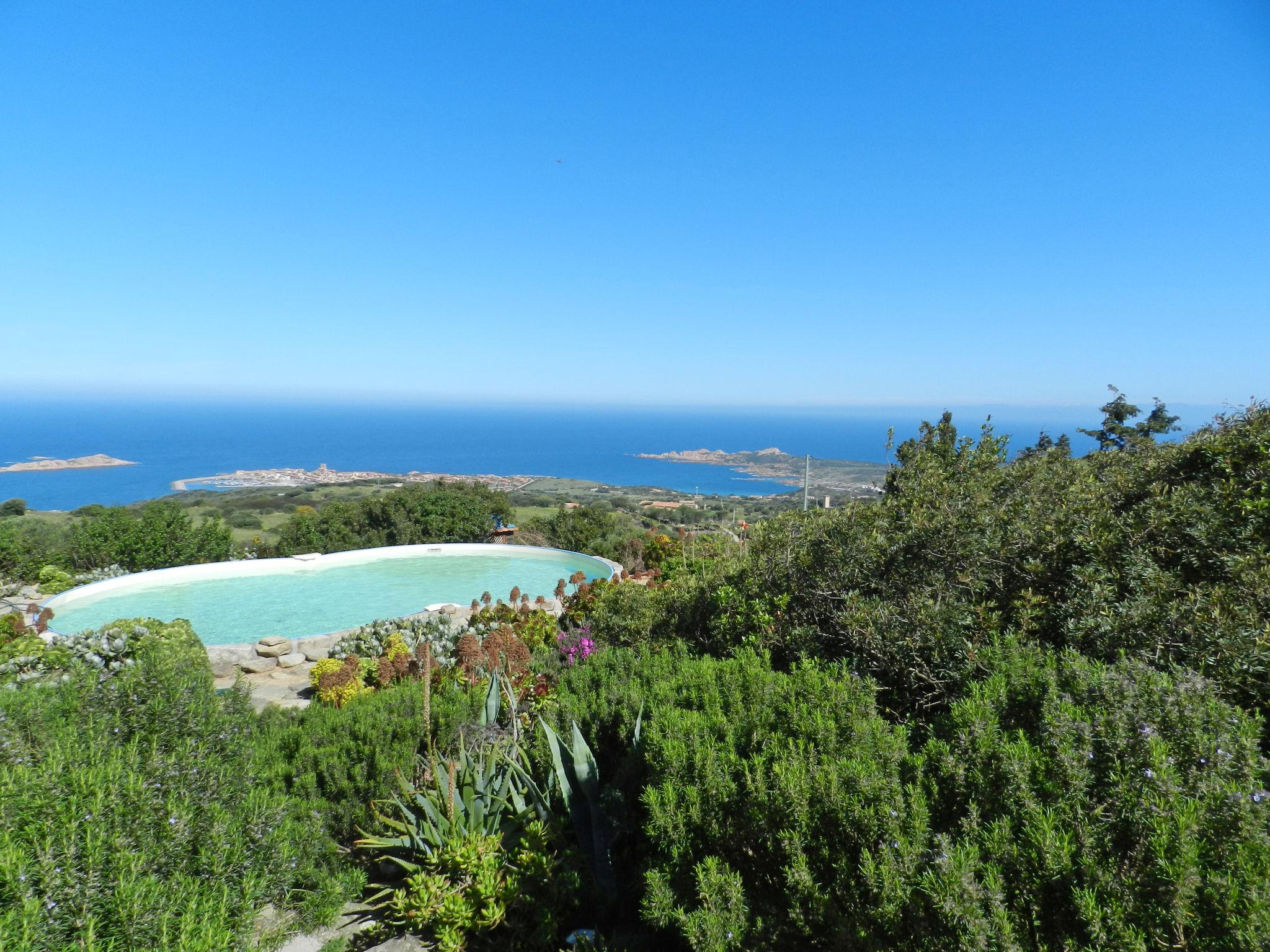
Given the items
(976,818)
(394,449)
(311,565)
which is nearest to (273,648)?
(311,565)

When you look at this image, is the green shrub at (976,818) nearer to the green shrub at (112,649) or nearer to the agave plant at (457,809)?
the agave plant at (457,809)

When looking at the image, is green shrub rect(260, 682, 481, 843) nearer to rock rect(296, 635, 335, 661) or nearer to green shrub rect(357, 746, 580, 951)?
green shrub rect(357, 746, 580, 951)

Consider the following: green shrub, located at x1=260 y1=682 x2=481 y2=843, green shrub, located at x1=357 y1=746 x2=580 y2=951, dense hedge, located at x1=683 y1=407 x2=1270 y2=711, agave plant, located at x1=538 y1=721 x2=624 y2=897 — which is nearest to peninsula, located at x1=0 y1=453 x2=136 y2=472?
green shrub, located at x1=260 y1=682 x2=481 y2=843

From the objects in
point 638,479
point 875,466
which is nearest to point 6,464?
point 638,479

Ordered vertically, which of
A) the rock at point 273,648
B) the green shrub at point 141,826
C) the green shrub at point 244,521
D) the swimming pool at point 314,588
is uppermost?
the green shrub at point 141,826

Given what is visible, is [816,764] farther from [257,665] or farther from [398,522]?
[398,522]

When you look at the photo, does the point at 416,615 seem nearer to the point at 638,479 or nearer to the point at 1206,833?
the point at 1206,833

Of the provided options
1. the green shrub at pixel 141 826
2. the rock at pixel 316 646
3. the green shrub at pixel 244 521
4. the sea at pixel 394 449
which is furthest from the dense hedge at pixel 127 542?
the sea at pixel 394 449
